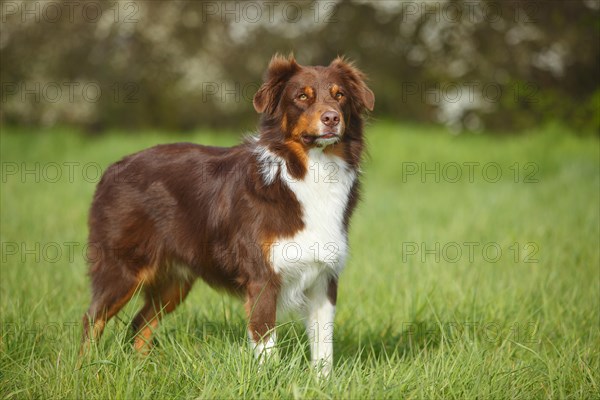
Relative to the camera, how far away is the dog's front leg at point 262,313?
3.47 metres

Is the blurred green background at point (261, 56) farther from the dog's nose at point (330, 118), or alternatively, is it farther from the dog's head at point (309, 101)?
the dog's nose at point (330, 118)

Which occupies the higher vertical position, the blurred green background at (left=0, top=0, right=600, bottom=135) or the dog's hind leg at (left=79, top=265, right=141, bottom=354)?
the blurred green background at (left=0, top=0, right=600, bottom=135)

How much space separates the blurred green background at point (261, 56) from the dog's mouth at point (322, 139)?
13.5 m

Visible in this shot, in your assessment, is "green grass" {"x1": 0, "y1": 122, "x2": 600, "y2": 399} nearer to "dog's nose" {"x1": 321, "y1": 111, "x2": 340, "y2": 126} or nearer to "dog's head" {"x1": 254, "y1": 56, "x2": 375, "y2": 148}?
"dog's head" {"x1": 254, "y1": 56, "x2": 375, "y2": 148}

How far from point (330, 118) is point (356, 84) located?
54cm

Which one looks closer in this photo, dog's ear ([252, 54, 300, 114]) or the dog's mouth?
the dog's mouth

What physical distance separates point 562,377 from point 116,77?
1662 centimetres

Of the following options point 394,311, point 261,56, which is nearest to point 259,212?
point 394,311

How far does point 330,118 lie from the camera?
140 inches

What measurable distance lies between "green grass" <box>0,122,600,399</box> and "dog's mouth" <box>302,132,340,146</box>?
0.87 meters

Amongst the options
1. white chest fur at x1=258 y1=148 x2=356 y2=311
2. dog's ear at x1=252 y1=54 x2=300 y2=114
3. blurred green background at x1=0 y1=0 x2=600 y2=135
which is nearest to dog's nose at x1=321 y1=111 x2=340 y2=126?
white chest fur at x1=258 y1=148 x2=356 y2=311

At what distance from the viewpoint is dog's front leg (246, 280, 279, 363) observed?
347 cm

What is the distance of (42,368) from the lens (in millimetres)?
3479

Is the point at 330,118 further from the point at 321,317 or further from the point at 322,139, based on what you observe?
the point at 321,317
